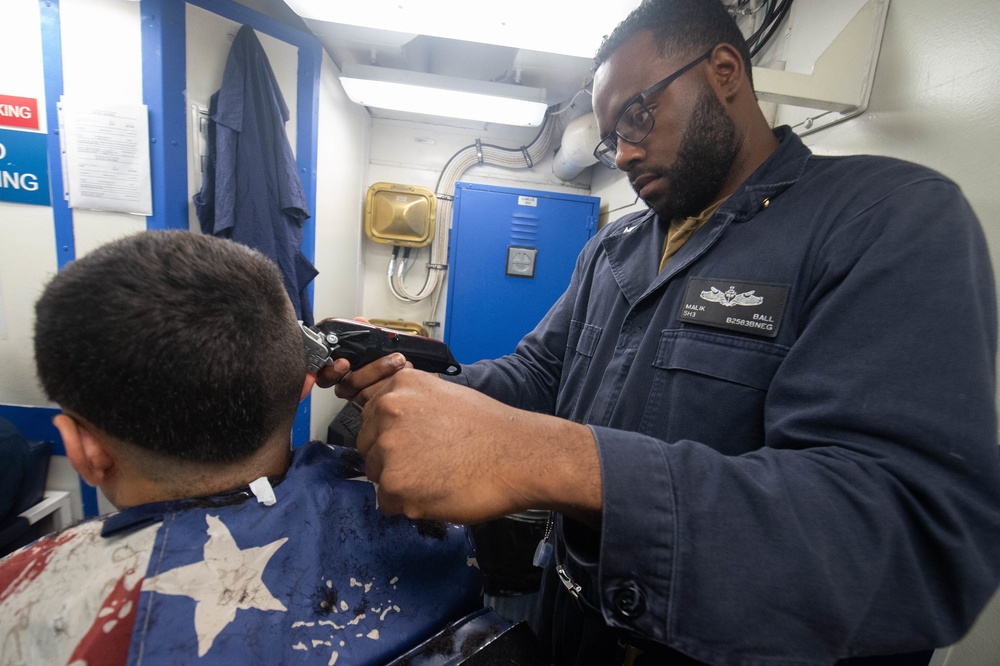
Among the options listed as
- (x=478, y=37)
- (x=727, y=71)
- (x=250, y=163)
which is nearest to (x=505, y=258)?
(x=478, y=37)

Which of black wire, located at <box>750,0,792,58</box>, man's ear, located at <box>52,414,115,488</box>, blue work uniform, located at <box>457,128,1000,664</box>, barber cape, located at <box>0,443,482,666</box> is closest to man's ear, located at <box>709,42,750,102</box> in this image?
blue work uniform, located at <box>457,128,1000,664</box>

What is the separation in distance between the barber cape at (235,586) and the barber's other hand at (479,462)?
0.29m

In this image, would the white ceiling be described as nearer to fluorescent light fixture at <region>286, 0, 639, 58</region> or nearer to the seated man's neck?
fluorescent light fixture at <region>286, 0, 639, 58</region>

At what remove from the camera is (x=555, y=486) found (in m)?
0.47

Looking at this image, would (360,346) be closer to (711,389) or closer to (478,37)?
(711,389)

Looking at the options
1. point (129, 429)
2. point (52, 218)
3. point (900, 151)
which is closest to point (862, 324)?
point (900, 151)

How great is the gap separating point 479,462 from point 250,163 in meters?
1.89

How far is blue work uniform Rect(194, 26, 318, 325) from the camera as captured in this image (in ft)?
5.65

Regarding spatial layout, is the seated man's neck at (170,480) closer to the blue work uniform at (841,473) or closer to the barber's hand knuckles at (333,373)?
the barber's hand knuckles at (333,373)

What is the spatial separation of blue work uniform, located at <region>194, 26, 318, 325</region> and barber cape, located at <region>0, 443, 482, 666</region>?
140 centimetres

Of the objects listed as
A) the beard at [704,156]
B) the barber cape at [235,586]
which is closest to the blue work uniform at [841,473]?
the beard at [704,156]

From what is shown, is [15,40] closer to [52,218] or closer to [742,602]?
[52,218]

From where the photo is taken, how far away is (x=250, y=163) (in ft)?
5.79

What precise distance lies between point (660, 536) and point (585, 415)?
0.55m
